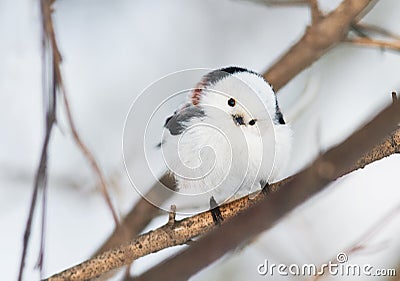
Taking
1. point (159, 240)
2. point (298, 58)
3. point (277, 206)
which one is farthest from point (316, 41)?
point (277, 206)

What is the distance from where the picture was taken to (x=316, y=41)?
28.4 inches

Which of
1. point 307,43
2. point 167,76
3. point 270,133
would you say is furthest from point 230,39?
point 270,133

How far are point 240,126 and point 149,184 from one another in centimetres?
30

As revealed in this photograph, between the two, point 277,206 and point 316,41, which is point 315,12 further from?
point 277,206

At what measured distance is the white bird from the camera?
57cm

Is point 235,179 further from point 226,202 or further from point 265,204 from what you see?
point 265,204

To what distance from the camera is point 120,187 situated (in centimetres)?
89

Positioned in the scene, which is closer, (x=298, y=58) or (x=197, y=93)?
(x=197, y=93)

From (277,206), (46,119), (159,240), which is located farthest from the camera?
(159,240)

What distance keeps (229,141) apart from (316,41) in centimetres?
22

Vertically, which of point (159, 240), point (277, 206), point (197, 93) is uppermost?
point (197, 93)

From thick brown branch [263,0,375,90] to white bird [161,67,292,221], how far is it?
13 centimetres

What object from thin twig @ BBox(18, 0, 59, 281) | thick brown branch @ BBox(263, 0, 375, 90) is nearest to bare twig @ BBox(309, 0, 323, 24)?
thick brown branch @ BBox(263, 0, 375, 90)

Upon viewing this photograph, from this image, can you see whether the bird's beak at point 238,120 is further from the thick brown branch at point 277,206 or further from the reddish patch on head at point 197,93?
the thick brown branch at point 277,206
